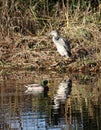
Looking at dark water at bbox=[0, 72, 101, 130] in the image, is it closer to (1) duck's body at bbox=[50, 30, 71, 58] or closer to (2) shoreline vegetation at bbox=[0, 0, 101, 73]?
(2) shoreline vegetation at bbox=[0, 0, 101, 73]

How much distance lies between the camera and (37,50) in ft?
57.5

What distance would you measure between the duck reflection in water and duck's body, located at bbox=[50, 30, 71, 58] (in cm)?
254

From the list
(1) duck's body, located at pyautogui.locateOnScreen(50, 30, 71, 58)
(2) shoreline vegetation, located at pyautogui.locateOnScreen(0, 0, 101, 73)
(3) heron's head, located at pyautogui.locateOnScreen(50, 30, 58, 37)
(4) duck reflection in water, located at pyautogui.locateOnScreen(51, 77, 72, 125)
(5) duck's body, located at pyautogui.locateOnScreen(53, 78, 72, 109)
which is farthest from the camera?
(3) heron's head, located at pyautogui.locateOnScreen(50, 30, 58, 37)

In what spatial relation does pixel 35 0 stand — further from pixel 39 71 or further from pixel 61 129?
pixel 61 129

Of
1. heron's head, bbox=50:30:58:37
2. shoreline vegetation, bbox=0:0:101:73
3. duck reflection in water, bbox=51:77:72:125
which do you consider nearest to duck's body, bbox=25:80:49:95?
duck reflection in water, bbox=51:77:72:125

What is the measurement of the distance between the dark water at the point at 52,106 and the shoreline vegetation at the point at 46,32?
6.03ft

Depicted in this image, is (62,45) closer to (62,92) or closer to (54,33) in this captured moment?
(54,33)

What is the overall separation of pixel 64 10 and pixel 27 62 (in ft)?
11.0

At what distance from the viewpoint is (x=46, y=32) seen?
19.0 metres

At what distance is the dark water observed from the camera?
960 centimetres

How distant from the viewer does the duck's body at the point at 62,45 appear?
1675 centimetres

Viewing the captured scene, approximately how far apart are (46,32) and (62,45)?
200 cm

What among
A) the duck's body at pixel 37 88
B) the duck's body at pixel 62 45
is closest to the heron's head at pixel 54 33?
the duck's body at pixel 62 45

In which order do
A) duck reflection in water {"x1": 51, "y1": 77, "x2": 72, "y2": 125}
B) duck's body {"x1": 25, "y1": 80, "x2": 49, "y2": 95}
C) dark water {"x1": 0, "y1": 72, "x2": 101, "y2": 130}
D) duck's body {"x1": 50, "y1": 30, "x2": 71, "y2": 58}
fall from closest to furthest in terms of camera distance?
dark water {"x1": 0, "y1": 72, "x2": 101, "y2": 130}, duck reflection in water {"x1": 51, "y1": 77, "x2": 72, "y2": 125}, duck's body {"x1": 25, "y1": 80, "x2": 49, "y2": 95}, duck's body {"x1": 50, "y1": 30, "x2": 71, "y2": 58}
